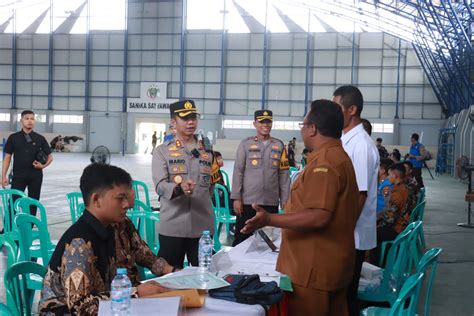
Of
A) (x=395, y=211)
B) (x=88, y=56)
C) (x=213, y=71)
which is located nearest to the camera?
(x=395, y=211)

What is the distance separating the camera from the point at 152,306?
1.73 metres

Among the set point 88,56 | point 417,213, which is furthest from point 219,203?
point 88,56

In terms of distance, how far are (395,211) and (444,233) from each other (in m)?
3.13

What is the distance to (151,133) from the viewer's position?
29.0m

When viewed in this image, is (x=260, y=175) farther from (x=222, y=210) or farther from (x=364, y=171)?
(x=364, y=171)

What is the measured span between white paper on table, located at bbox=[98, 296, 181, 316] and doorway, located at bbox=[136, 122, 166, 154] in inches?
1055

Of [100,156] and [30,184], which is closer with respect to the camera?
[30,184]

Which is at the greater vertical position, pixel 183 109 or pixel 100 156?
pixel 183 109

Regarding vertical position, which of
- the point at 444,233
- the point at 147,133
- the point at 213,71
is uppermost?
the point at 213,71

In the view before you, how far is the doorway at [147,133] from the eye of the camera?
28.5 m

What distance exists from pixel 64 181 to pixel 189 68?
15.3 meters

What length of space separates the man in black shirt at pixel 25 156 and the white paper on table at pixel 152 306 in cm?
446

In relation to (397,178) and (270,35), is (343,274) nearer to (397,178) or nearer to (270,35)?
(397,178)

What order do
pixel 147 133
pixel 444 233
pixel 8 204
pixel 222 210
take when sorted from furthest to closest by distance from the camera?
pixel 147 133 → pixel 444 233 → pixel 222 210 → pixel 8 204
